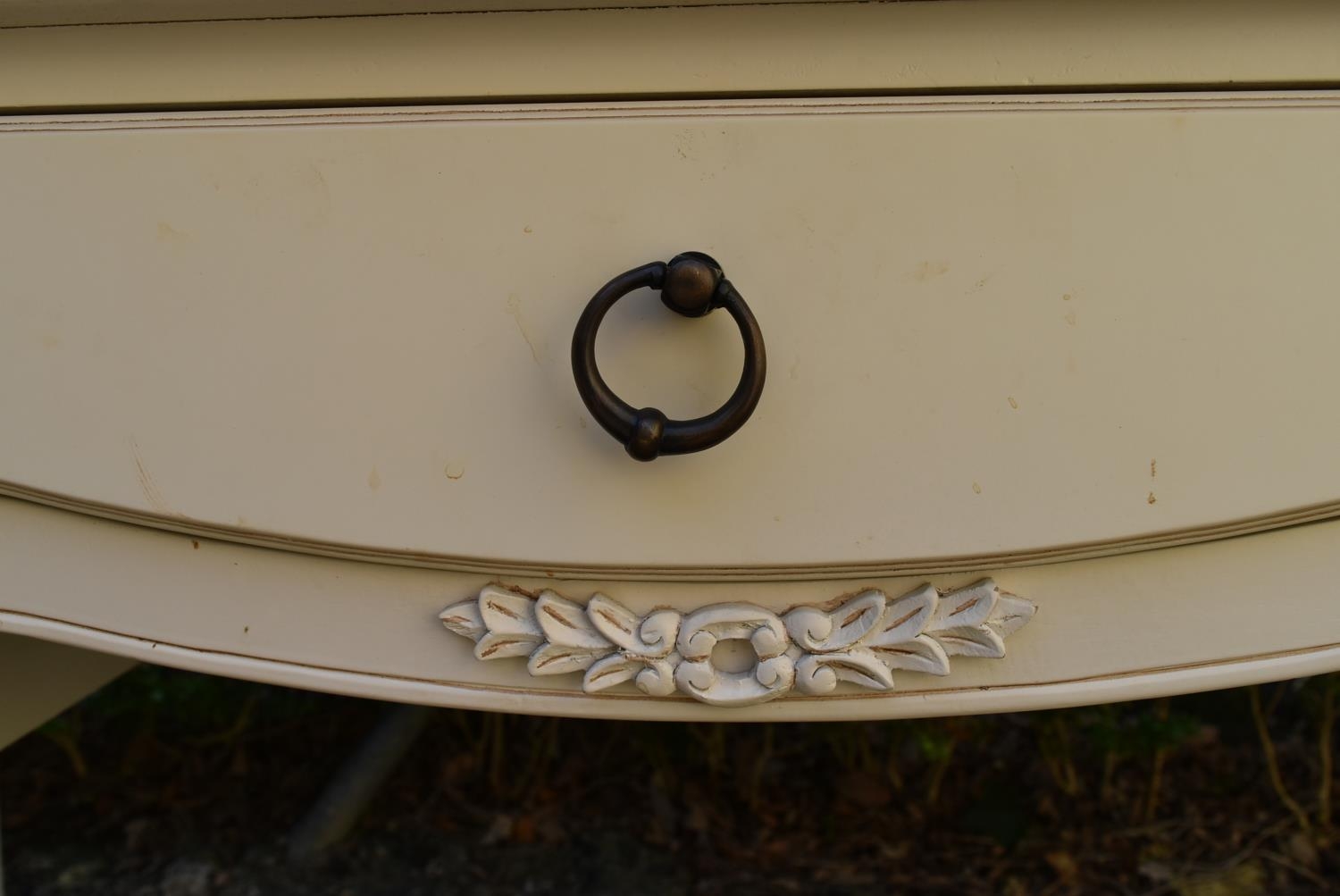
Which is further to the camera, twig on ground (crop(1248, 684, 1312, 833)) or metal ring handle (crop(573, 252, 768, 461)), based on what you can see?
twig on ground (crop(1248, 684, 1312, 833))

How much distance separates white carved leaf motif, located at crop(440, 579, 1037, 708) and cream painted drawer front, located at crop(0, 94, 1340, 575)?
19mm

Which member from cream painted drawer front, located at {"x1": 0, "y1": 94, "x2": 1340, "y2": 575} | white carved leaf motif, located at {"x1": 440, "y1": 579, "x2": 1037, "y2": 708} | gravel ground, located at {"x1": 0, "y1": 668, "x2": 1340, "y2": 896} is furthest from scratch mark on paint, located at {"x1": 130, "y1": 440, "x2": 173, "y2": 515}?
gravel ground, located at {"x1": 0, "y1": 668, "x2": 1340, "y2": 896}

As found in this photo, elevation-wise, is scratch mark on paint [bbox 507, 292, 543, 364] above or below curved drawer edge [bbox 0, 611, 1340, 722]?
above

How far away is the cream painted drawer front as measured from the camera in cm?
33

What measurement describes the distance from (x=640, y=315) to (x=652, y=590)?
11cm

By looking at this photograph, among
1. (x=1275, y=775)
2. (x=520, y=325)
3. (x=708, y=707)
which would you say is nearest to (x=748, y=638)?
(x=708, y=707)

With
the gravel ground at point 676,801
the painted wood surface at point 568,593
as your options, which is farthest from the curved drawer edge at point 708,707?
the gravel ground at point 676,801

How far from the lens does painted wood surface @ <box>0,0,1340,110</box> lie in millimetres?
325

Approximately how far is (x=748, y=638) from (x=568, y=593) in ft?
0.24

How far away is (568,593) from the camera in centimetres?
38

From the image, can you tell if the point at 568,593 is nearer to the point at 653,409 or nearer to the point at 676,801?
the point at 653,409

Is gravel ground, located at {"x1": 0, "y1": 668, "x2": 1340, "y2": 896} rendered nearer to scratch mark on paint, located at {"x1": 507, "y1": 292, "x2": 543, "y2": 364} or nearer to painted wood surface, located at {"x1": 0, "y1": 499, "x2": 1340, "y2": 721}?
painted wood surface, located at {"x1": 0, "y1": 499, "x2": 1340, "y2": 721}

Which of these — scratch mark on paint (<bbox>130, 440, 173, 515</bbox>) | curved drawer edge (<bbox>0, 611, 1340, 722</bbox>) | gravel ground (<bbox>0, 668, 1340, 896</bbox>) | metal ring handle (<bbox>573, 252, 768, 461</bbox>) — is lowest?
gravel ground (<bbox>0, 668, 1340, 896</bbox>)

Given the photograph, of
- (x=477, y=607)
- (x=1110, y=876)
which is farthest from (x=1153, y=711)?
(x=477, y=607)
